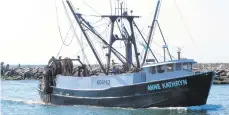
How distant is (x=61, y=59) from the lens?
36500 millimetres

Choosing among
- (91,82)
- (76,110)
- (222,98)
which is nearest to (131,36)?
(91,82)

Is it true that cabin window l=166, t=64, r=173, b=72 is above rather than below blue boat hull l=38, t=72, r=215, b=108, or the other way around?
above

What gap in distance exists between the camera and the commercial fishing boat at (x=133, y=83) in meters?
28.7

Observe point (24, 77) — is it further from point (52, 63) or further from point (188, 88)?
point (188, 88)

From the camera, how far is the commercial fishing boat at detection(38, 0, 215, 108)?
2866 centimetres

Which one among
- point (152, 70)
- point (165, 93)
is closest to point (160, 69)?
point (152, 70)

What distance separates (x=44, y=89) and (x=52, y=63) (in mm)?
2071

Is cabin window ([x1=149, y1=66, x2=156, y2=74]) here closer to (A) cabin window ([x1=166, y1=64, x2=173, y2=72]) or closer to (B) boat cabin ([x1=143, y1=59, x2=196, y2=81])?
(B) boat cabin ([x1=143, y1=59, x2=196, y2=81])

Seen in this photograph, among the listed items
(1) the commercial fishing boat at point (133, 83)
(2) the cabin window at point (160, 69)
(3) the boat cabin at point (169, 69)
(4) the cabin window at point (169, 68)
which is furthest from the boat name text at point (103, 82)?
(4) the cabin window at point (169, 68)

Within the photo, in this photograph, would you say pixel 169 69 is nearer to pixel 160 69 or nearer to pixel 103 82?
pixel 160 69

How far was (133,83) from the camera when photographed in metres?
29.7

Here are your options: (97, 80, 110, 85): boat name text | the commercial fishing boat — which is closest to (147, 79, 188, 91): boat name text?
the commercial fishing boat

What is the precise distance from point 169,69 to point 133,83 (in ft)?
7.45

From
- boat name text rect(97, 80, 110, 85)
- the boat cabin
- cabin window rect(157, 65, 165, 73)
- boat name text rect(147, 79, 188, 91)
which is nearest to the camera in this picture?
boat name text rect(147, 79, 188, 91)
